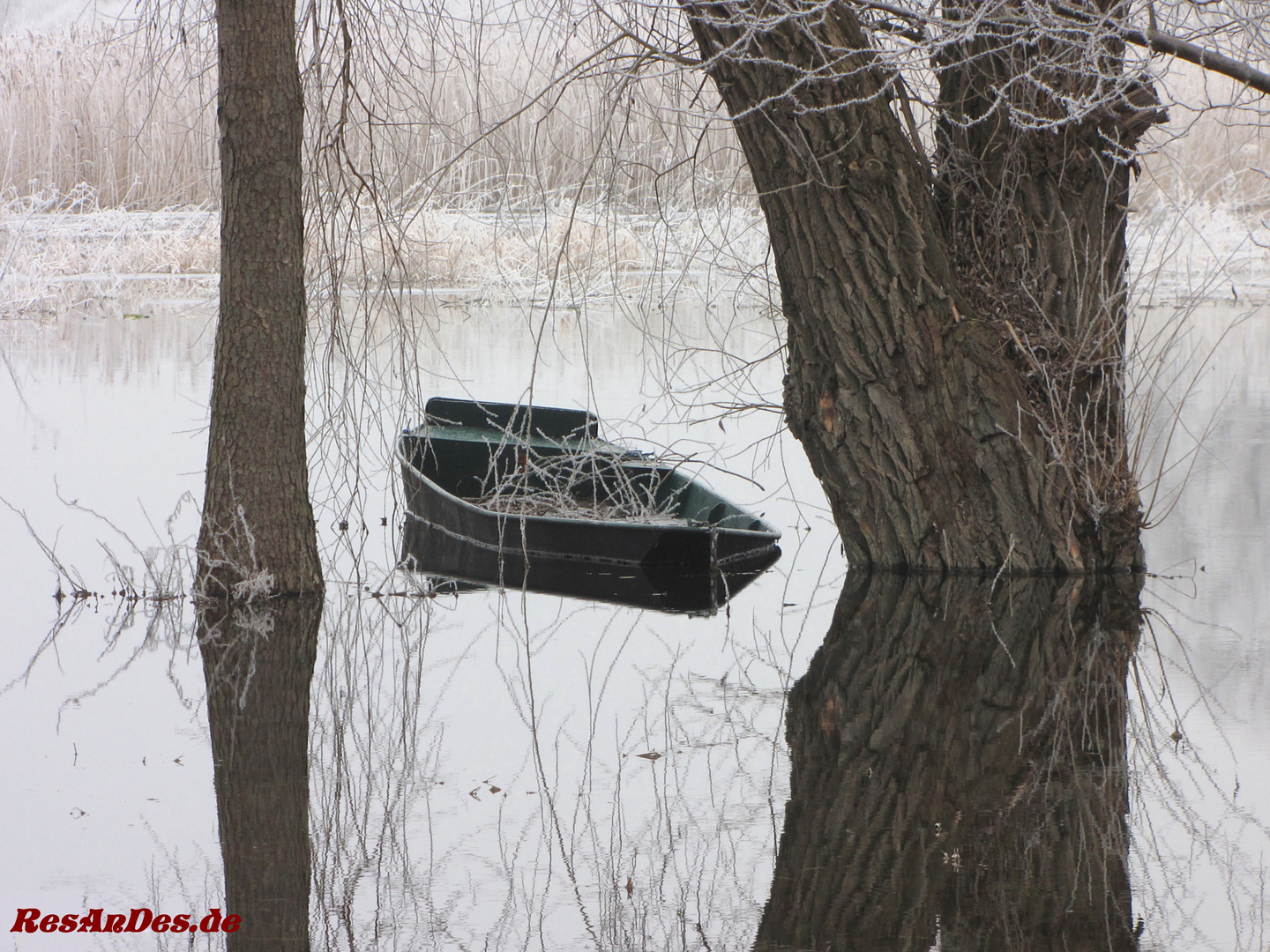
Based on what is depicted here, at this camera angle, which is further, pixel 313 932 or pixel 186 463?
pixel 186 463

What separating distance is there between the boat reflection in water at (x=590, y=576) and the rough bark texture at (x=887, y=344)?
0.64 metres

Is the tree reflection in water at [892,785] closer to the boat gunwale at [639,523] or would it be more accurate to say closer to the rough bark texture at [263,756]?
the rough bark texture at [263,756]

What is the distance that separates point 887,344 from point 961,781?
7.85 feet

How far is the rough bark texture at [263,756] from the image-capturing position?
262cm

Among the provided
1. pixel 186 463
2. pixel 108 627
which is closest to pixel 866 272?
pixel 108 627

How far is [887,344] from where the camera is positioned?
529 cm

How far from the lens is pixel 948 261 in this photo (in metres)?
5.41

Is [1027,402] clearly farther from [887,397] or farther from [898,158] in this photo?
[898,158]

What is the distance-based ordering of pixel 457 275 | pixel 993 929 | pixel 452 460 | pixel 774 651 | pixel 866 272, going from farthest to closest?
pixel 457 275
pixel 452 460
pixel 866 272
pixel 774 651
pixel 993 929

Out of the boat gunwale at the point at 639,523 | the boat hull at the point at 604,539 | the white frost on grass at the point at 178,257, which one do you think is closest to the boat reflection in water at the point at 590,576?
the boat hull at the point at 604,539

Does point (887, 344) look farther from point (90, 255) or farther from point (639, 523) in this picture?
point (90, 255)

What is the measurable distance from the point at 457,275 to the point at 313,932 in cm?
1365

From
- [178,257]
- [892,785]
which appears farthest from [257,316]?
[178,257]

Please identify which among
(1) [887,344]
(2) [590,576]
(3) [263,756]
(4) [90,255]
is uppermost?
(4) [90,255]
